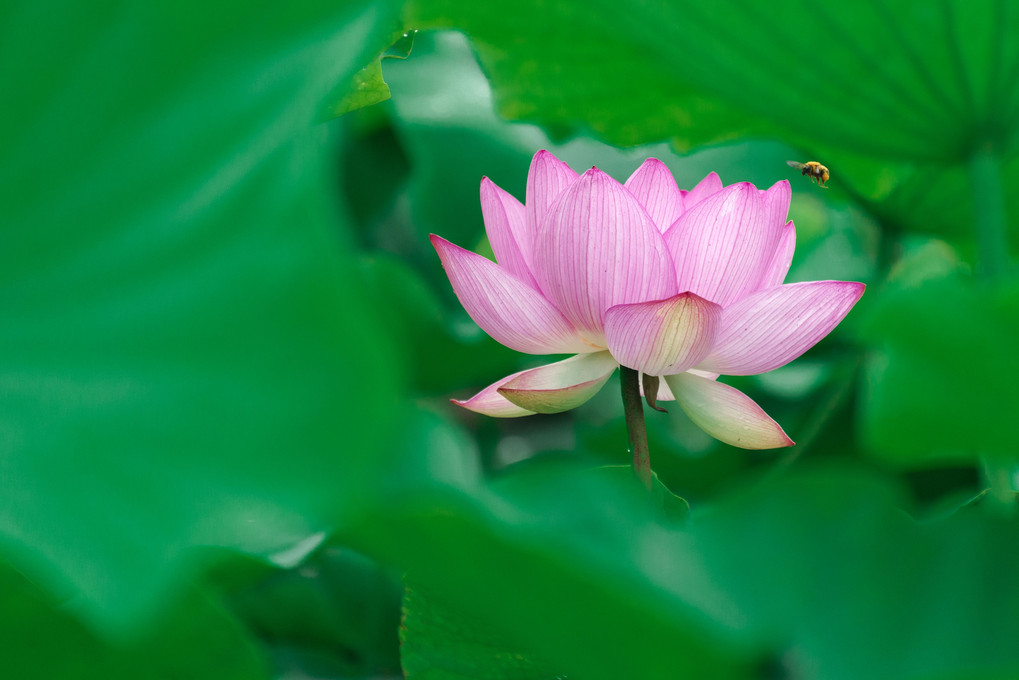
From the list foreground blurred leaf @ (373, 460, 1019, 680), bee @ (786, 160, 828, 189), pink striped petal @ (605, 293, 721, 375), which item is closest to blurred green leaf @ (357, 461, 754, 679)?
foreground blurred leaf @ (373, 460, 1019, 680)

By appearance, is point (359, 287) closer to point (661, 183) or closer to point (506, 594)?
point (506, 594)

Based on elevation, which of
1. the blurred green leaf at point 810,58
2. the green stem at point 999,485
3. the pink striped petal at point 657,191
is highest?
the blurred green leaf at point 810,58

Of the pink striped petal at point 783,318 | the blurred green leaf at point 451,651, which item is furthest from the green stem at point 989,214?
the blurred green leaf at point 451,651

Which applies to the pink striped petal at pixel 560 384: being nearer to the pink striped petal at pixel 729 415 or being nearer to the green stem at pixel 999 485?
the pink striped petal at pixel 729 415

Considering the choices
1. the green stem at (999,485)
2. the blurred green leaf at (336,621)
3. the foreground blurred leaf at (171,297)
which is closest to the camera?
the foreground blurred leaf at (171,297)

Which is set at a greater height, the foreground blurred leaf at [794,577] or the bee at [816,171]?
the foreground blurred leaf at [794,577]

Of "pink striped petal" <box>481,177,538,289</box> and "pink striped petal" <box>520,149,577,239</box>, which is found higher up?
"pink striped petal" <box>520,149,577,239</box>

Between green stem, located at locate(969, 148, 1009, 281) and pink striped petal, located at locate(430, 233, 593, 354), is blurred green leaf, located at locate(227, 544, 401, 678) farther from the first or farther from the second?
green stem, located at locate(969, 148, 1009, 281)

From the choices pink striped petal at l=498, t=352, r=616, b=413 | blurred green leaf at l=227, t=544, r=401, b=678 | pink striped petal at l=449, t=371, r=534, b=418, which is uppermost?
pink striped petal at l=498, t=352, r=616, b=413
